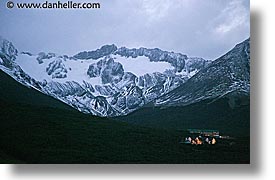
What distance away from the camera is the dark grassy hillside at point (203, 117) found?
8.66ft

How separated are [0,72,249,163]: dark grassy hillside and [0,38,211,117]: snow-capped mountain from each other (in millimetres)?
78

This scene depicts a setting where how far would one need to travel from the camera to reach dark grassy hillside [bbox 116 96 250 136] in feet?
8.66

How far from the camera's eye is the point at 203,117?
2674 millimetres

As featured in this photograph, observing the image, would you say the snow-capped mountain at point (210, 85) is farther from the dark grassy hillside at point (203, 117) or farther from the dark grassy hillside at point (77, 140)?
the dark grassy hillside at point (77, 140)

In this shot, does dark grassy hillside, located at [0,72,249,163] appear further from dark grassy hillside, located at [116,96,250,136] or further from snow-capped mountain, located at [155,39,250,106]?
snow-capped mountain, located at [155,39,250,106]

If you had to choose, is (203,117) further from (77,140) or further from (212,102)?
(77,140)

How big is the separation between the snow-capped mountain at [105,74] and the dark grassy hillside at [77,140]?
78 mm

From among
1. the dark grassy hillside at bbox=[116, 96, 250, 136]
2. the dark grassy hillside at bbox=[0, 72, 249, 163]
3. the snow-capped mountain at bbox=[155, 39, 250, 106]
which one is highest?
the snow-capped mountain at bbox=[155, 39, 250, 106]

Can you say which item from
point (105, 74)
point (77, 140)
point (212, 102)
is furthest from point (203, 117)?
point (77, 140)

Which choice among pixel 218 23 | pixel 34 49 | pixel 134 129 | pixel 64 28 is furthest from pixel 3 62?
pixel 218 23

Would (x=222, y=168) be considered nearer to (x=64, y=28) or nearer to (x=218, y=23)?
(x=218, y=23)

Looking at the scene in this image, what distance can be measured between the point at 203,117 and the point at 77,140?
0.78m

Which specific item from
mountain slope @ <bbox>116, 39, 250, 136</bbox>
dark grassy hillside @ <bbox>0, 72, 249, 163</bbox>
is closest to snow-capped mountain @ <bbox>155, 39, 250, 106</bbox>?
mountain slope @ <bbox>116, 39, 250, 136</bbox>

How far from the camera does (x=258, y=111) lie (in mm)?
2686
